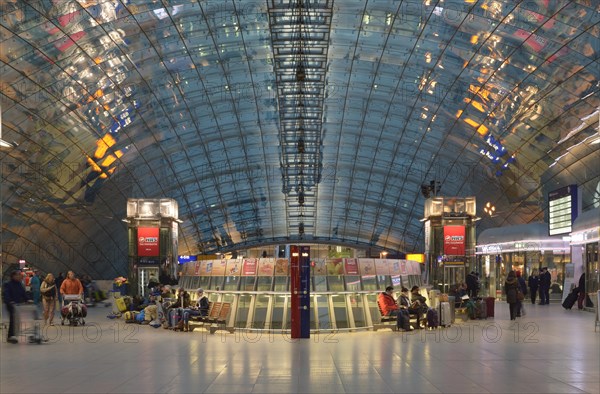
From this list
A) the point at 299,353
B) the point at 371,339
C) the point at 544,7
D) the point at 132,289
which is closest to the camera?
the point at 299,353

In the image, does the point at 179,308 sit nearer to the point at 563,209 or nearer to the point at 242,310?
the point at 242,310

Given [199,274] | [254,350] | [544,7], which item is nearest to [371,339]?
[254,350]

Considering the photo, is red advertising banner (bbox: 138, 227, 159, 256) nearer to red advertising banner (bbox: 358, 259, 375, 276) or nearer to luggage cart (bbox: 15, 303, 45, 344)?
red advertising banner (bbox: 358, 259, 375, 276)

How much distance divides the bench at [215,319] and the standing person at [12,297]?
609 centimetres

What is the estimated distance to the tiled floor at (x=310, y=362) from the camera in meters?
14.5

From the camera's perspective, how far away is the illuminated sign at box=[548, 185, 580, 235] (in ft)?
147

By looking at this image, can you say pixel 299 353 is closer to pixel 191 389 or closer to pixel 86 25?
pixel 191 389

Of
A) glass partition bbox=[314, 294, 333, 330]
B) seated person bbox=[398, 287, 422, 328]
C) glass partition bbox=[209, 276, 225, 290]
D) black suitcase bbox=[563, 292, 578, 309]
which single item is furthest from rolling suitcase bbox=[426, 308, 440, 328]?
black suitcase bbox=[563, 292, 578, 309]

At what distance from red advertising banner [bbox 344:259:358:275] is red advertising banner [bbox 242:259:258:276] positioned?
9.47ft

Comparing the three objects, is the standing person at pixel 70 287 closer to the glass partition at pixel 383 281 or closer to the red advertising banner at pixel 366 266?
the red advertising banner at pixel 366 266

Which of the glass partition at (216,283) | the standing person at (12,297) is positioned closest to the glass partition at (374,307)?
the glass partition at (216,283)

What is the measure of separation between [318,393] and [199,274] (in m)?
19.2

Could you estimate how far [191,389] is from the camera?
1412 cm

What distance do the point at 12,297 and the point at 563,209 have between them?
103 ft
